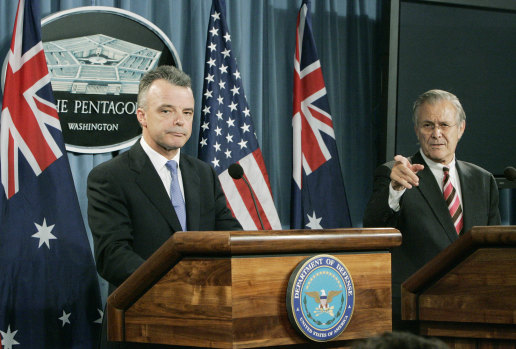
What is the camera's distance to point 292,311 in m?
1.90

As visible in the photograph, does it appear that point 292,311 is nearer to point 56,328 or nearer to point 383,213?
point 383,213

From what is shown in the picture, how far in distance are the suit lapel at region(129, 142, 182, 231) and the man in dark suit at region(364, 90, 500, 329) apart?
0.86 metres

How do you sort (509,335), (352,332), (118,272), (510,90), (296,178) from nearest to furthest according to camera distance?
1. (352,332)
2. (509,335)
3. (118,272)
4. (296,178)
5. (510,90)

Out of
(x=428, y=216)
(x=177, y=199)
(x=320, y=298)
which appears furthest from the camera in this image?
(x=428, y=216)

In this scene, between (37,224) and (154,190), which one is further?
(37,224)

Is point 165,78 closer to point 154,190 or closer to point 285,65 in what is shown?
point 154,190

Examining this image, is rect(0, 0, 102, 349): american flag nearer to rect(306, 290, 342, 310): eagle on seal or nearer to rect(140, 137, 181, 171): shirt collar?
rect(140, 137, 181, 171): shirt collar

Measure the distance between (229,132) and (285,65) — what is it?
82 cm

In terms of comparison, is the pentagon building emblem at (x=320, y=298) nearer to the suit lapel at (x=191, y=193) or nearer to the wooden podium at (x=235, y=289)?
the wooden podium at (x=235, y=289)

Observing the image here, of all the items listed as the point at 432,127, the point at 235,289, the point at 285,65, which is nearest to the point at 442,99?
the point at 432,127

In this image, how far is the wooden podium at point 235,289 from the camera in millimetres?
1852

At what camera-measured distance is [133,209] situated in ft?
8.87

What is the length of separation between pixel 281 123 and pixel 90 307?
6.11 feet

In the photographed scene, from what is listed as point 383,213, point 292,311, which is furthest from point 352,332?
point 383,213
